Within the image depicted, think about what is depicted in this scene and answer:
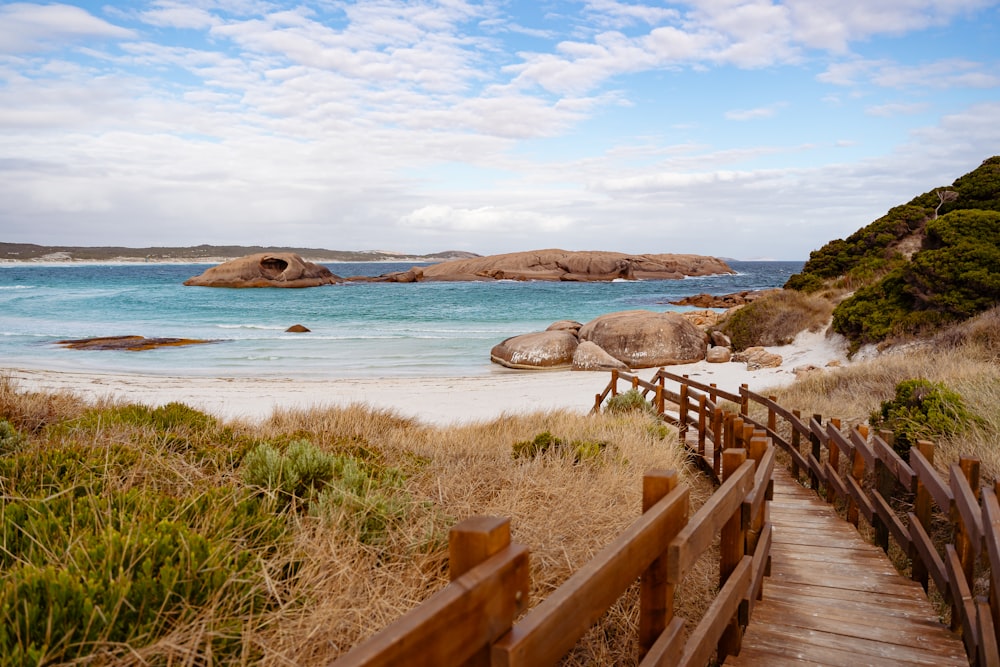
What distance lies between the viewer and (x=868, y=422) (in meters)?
8.91

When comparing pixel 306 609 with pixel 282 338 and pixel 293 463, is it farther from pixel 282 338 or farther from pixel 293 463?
pixel 282 338

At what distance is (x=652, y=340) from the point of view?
70.1 ft

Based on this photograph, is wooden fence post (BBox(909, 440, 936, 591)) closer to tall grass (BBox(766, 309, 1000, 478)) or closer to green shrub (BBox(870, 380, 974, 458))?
tall grass (BBox(766, 309, 1000, 478))

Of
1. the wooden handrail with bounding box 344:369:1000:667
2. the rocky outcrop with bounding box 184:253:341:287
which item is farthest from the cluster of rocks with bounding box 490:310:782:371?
the rocky outcrop with bounding box 184:253:341:287

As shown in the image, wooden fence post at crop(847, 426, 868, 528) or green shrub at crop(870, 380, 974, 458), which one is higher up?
green shrub at crop(870, 380, 974, 458)

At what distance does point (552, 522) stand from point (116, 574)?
242 centimetres

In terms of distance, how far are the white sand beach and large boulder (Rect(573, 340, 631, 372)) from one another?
65 centimetres

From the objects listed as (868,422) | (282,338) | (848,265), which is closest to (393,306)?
(282,338)

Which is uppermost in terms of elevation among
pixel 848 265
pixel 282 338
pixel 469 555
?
pixel 848 265

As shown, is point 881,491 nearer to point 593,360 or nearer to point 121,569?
point 121,569

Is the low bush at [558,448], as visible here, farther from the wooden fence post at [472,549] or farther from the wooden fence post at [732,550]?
the wooden fence post at [472,549]

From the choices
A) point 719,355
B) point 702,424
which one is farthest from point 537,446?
point 719,355

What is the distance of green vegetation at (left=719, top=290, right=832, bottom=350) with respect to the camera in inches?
794

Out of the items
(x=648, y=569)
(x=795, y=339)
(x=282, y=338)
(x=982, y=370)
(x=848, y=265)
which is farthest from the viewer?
(x=282, y=338)
